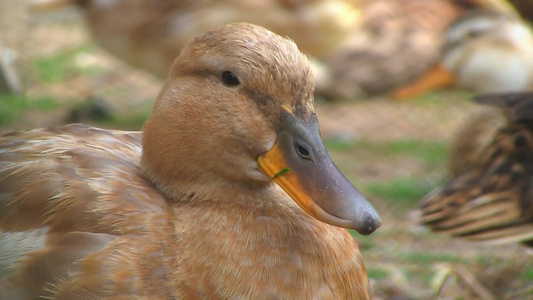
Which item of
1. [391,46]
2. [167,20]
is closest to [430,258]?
[167,20]

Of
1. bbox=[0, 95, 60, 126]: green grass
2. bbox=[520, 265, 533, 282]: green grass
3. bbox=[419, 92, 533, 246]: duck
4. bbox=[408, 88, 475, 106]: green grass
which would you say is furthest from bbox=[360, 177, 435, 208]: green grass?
bbox=[0, 95, 60, 126]: green grass

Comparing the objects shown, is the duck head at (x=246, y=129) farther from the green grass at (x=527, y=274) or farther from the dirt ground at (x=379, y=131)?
the green grass at (x=527, y=274)

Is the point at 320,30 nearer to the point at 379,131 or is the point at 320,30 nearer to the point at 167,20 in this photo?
the point at 379,131

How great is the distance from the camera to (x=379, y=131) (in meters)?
7.06

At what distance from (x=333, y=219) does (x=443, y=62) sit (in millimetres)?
5648

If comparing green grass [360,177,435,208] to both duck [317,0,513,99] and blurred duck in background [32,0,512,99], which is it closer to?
blurred duck in background [32,0,512,99]

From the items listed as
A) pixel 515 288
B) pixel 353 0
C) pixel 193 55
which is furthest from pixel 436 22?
pixel 193 55

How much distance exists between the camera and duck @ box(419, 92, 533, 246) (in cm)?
393

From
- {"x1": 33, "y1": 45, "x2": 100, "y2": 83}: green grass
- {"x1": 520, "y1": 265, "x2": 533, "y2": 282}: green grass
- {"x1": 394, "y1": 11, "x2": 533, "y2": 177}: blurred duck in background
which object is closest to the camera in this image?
{"x1": 520, "y1": 265, "x2": 533, "y2": 282}: green grass

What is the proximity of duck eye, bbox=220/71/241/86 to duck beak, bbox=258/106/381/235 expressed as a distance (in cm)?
18

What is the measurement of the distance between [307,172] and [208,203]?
13.6 inches

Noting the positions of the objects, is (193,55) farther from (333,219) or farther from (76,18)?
(76,18)

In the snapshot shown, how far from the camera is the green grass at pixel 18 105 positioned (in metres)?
6.32

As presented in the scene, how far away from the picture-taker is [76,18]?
6836mm
